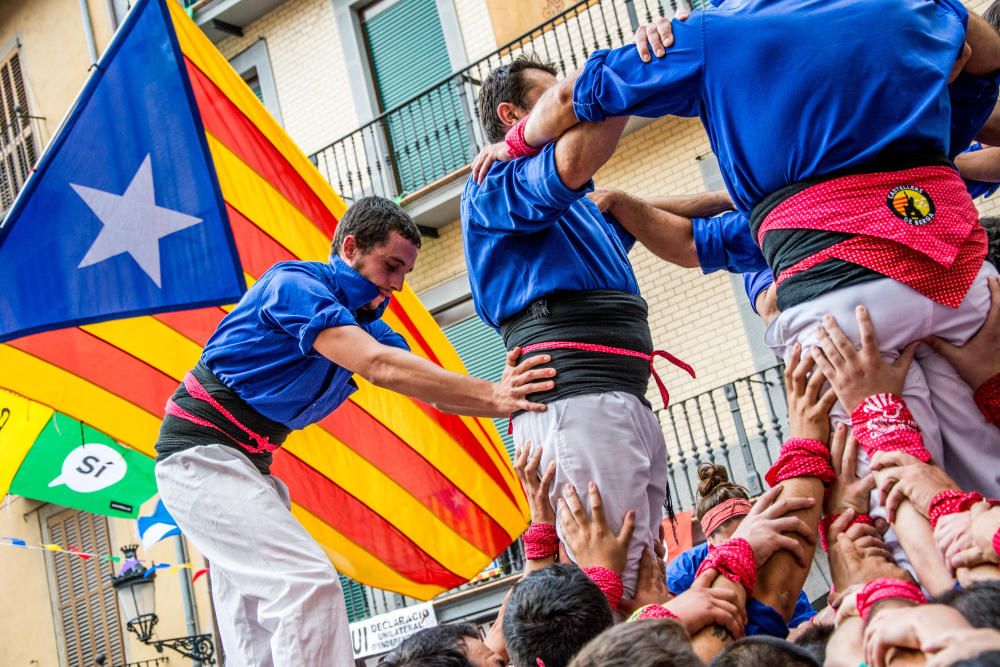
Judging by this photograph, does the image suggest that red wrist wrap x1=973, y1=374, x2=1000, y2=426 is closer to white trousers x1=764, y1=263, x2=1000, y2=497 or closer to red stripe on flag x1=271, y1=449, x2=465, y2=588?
white trousers x1=764, y1=263, x2=1000, y2=497

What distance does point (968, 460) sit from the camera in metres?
2.49

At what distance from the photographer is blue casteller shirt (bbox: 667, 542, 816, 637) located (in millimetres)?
2549

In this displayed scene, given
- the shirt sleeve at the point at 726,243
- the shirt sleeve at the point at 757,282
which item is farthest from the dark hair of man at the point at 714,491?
the shirt sleeve at the point at 726,243

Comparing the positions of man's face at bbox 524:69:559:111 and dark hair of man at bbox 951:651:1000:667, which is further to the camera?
man's face at bbox 524:69:559:111

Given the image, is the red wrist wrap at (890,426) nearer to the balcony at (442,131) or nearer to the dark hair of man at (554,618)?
the dark hair of man at (554,618)

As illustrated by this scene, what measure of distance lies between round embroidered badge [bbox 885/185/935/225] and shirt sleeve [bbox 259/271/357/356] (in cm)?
190

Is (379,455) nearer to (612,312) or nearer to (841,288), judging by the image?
(612,312)

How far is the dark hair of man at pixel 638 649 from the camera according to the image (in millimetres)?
1908

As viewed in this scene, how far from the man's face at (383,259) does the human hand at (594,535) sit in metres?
1.35

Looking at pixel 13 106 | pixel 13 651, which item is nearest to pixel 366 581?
pixel 13 651

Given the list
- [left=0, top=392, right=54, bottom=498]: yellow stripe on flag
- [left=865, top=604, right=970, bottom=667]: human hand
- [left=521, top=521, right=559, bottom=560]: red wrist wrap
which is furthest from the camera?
[left=0, top=392, right=54, bottom=498]: yellow stripe on flag

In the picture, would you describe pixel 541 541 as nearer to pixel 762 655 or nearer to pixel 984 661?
pixel 762 655

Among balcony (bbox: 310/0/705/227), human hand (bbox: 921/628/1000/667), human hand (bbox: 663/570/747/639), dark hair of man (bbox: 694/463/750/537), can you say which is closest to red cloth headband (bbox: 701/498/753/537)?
dark hair of man (bbox: 694/463/750/537)

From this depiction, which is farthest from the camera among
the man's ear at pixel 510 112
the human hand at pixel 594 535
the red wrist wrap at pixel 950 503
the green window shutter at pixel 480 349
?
the green window shutter at pixel 480 349
